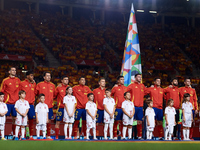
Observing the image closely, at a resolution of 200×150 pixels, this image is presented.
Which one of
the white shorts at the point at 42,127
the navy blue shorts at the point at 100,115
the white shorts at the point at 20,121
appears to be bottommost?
the white shorts at the point at 42,127

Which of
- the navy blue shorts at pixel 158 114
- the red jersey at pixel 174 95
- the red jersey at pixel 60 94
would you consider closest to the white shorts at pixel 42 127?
the red jersey at pixel 60 94

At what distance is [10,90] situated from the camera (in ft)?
30.2

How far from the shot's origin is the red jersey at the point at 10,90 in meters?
9.17

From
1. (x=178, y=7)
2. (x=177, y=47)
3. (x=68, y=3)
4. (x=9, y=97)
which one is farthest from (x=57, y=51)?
(x=9, y=97)

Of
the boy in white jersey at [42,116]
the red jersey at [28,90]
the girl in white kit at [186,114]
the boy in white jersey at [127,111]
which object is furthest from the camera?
the girl in white kit at [186,114]

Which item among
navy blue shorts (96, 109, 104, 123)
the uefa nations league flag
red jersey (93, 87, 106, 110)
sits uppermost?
the uefa nations league flag

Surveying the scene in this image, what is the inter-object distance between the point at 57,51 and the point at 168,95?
16186 millimetres

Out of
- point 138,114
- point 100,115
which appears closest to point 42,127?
point 100,115

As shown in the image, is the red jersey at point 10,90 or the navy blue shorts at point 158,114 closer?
the red jersey at point 10,90

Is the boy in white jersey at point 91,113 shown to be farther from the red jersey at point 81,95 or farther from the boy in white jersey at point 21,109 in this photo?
the boy in white jersey at point 21,109

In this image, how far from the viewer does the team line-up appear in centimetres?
905

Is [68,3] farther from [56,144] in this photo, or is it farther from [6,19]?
[56,144]

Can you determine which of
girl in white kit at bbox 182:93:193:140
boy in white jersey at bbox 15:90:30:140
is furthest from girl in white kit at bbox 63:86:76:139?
girl in white kit at bbox 182:93:193:140

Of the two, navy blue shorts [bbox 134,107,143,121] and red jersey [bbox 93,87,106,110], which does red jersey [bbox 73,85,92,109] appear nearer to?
red jersey [bbox 93,87,106,110]
